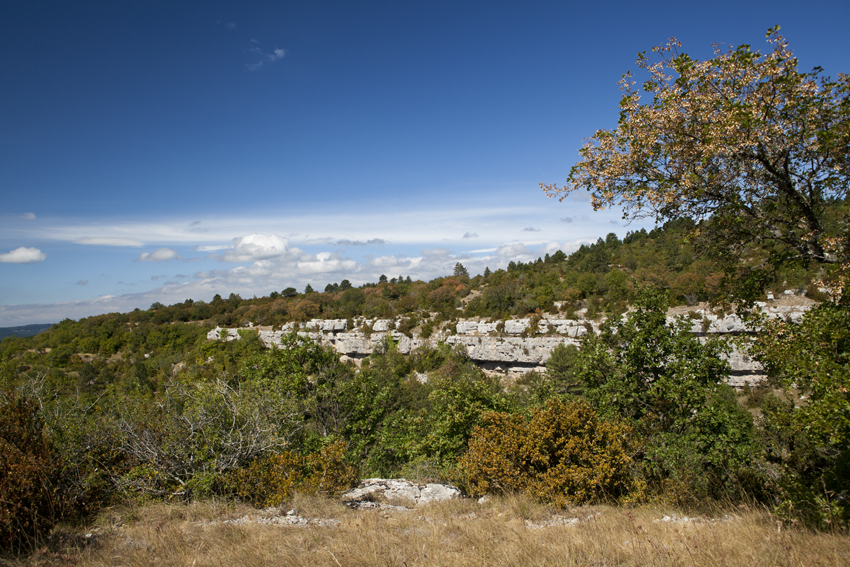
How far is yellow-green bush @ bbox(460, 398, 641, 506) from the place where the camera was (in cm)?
605

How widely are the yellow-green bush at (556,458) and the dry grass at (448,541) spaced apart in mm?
438

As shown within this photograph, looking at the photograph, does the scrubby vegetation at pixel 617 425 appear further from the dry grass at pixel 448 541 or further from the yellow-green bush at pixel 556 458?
the dry grass at pixel 448 541

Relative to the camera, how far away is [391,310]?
189ft

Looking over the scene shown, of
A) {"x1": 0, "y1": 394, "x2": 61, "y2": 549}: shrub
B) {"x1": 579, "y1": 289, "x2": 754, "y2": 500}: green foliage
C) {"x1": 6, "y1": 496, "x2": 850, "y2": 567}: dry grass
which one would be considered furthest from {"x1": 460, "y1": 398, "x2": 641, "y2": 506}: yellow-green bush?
{"x1": 0, "y1": 394, "x2": 61, "y2": 549}: shrub

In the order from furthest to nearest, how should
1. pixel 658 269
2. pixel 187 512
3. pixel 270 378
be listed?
pixel 658 269, pixel 270 378, pixel 187 512

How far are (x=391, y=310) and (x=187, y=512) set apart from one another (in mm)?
52009

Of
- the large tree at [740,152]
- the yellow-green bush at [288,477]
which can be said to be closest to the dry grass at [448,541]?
the yellow-green bush at [288,477]

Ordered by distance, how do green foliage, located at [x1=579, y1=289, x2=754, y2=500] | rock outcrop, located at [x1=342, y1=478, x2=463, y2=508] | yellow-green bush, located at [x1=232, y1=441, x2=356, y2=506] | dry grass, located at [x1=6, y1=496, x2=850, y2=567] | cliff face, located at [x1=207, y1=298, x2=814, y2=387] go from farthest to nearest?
cliff face, located at [x1=207, y1=298, x2=814, y2=387]
rock outcrop, located at [x1=342, y1=478, x2=463, y2=508]
green foliage, located at [x1=579, y1=289, x2=754, y2=500]
yellow-green bush, located at [x1=232, y1=441, x2=356, y2=506]
dry grass, located at [x1=6, y1=496, x2=850, y2=567]

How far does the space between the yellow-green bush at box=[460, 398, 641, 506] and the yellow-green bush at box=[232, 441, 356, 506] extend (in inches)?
101

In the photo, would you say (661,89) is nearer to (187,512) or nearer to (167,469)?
(187,512)

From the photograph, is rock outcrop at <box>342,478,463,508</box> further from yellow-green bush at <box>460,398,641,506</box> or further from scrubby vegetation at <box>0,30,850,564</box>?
Result: yellow-green bush at <box>460,398,641,506</box>

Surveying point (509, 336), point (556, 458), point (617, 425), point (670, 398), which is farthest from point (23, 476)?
point (509, 336)

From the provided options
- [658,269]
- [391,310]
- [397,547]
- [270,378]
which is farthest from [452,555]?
[391,310]

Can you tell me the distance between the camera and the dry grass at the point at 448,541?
3.64 metres
